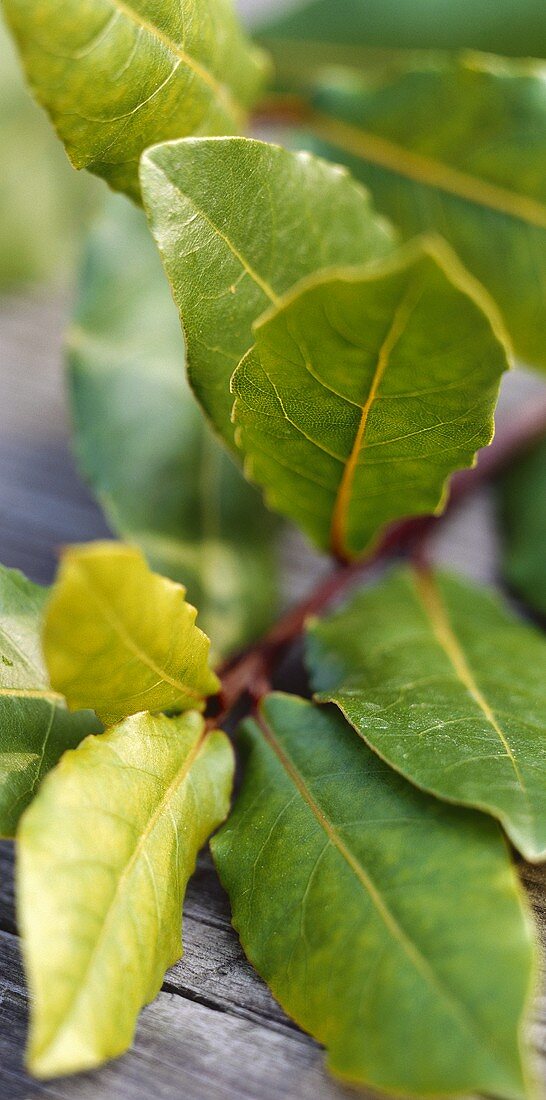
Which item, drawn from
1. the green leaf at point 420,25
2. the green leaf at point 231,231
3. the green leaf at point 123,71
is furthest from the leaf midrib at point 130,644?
the green leaf at point 420,25

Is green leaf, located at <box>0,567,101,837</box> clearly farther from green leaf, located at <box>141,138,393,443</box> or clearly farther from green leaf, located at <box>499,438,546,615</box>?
green leaf, located at <box>499,438,546,615</box>

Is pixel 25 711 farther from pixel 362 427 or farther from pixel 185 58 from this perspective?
pixel 185 58

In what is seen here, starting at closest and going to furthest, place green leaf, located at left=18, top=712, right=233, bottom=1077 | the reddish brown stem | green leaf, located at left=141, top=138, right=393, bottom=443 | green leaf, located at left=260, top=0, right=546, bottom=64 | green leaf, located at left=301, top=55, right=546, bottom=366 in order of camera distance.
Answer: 1. green leaf, located at left=18, top=712, right=233, bottom=1077
2. green leaf, located at left=141, top=138, right=393, bottom=443
3. the reddish brown stem
4. green leaf, located at left=301, top=55, right=546, bottom=366
5. green leaf, located at left=260, top=0, right=546, bottom=64

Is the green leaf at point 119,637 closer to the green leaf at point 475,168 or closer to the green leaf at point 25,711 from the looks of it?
the green leaf at point 25,711

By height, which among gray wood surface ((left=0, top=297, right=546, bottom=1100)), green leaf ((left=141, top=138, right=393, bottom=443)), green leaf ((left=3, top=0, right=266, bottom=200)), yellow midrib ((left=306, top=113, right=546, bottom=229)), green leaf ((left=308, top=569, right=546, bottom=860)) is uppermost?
yellow midrib ((left=306, top=113, right=546, bottom=229))

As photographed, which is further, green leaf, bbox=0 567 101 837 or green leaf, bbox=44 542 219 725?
green leaf, bbox=0 567 101 837

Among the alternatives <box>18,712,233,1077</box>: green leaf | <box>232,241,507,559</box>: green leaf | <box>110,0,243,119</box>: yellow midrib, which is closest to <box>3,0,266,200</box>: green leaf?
<box>110,0,243,119</box>: yellow midrib
